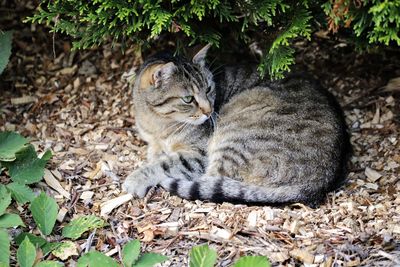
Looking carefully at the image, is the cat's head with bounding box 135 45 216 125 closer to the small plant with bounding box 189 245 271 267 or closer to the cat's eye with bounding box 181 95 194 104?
the cat's eye with bounding box 181 95 194 104

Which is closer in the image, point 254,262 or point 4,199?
point 254,262

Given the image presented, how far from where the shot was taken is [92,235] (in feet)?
13.5

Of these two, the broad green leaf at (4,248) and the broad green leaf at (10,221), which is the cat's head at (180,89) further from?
the broad green leaf at (4,248)

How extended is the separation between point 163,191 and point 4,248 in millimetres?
1332

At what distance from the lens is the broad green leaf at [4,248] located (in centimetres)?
366

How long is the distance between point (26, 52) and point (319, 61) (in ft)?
9.47

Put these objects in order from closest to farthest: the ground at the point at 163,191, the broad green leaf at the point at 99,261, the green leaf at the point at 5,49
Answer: the broad green leaf at the point at 99,261
the ground at the point at 163,191
the green leaf at the point at 5,49

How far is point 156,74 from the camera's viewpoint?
15.9ft

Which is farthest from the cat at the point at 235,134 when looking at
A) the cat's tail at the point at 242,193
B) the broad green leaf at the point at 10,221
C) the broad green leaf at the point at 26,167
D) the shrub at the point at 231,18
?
the broad green leaf at the point at 10,221

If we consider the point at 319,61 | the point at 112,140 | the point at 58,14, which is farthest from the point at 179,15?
the point at 319,61

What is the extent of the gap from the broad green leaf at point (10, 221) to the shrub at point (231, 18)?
4.75 ft

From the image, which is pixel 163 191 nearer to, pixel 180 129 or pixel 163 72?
pixel 180 129

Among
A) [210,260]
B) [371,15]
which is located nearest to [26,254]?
[210,260]

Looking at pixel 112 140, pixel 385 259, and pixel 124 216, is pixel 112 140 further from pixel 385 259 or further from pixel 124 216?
pixel 385 259
